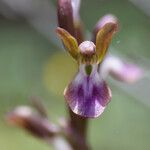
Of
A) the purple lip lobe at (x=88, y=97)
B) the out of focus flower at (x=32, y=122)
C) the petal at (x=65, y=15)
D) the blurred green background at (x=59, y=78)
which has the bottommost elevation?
the purple lip lobe at (x=88, y=97)

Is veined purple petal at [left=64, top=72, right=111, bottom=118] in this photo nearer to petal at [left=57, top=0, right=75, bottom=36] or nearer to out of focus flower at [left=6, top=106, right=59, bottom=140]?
petal at [left=57, top=0, right=75, bottom=36]

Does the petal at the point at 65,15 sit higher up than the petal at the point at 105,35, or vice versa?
the petal at the point at 65,15

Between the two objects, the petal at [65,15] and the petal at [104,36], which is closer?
the petal at [104,36]

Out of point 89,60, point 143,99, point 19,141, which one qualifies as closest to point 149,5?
point 143,99

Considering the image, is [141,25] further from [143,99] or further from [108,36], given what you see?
[108,36]

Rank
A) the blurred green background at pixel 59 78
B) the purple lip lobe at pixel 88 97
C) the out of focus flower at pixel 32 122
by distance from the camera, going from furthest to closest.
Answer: the blurred green background at pixel 59 78
the out of focus flower at pixel 32 122
the purple lip lobe at pixel 88 97

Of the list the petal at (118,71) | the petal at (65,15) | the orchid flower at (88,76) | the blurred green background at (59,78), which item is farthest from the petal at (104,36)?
the blurred green background at (59,78)

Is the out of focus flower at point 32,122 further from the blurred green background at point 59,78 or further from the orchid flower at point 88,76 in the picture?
the blurred green background at point 59,78

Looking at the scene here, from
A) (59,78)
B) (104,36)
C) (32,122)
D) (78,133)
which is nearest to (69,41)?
(104,36)
